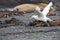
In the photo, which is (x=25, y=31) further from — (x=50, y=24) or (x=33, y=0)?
(x=33, y=0)

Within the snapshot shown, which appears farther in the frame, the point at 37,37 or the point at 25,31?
the point at 25,31

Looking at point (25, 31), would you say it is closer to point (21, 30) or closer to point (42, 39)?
point (21, 30)

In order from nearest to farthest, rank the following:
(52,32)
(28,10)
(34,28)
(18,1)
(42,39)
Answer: (42,39) → (52,32) → (34,28) → (28,10) → (18,1)

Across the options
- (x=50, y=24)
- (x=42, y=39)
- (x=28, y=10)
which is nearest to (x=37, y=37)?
(x=42, y=39)

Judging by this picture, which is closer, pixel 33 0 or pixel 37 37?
pixel 37 37

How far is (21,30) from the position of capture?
9.55 m

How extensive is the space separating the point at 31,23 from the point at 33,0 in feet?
40.7

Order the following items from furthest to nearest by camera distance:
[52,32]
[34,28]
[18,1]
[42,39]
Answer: [18,1], [34,28], [52,32], [42,39]

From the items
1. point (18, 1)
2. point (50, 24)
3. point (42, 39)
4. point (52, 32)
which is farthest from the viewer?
point (18, 1)

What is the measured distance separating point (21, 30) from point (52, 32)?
41.5 inches

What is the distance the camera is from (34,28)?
389 inches

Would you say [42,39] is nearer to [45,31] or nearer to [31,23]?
[45,31]

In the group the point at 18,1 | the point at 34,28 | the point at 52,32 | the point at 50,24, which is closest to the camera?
the point at 52,32

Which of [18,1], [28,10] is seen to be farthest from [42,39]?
[18,1]
